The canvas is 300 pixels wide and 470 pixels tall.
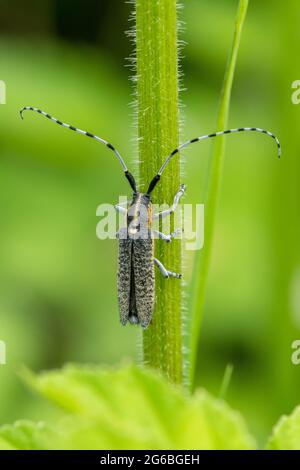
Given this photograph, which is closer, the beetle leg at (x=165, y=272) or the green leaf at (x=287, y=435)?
the green leaf at (x=287, y=435)

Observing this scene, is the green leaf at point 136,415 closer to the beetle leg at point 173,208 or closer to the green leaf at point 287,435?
the green leaf at point 287,435

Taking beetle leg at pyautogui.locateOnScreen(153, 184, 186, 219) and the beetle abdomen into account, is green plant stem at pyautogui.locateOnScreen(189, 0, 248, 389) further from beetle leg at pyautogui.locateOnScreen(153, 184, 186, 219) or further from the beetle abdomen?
the beetle abdomen

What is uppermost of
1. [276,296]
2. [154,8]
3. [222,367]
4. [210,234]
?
[154,8]

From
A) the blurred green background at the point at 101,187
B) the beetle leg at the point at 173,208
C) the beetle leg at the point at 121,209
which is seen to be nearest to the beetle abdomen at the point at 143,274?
the beetle leg at the point at 173,208

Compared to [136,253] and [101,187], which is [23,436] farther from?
[101,187]

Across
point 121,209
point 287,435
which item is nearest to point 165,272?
point 287,435

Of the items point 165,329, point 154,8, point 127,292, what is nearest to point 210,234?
point 165,329

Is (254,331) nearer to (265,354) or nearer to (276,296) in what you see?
(265,354)

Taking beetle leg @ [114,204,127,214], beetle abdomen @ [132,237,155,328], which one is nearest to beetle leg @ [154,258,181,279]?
beetle abdomen @ [132,237,155,328]
